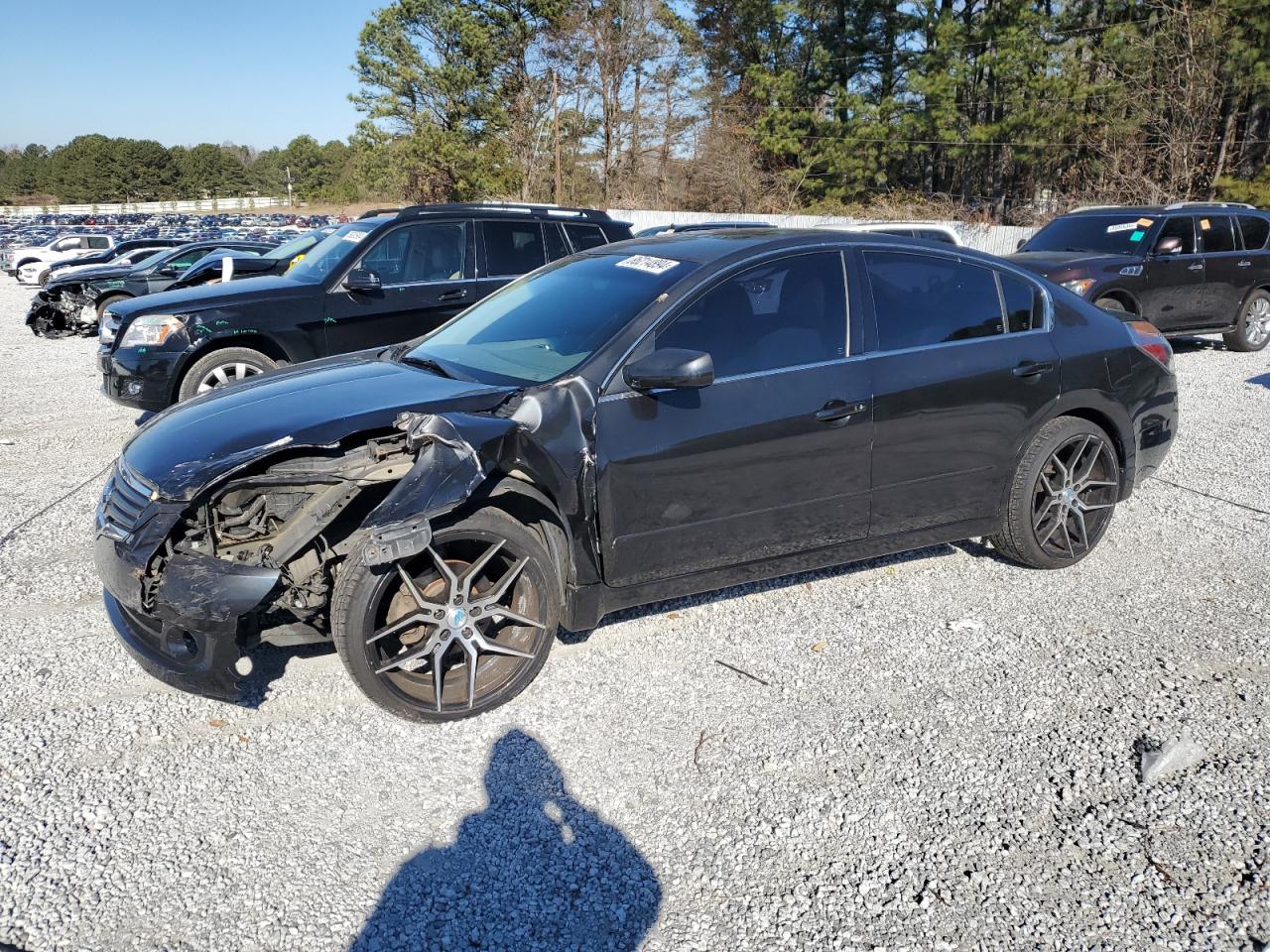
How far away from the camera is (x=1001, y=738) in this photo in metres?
3.34

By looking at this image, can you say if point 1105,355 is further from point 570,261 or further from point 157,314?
point 157,314

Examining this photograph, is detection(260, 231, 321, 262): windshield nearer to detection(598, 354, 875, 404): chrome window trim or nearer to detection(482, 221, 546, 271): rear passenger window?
detection(482, 221, 546, 271): rear passenger window

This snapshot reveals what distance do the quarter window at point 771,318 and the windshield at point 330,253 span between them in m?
4.87

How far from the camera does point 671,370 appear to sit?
344 cm

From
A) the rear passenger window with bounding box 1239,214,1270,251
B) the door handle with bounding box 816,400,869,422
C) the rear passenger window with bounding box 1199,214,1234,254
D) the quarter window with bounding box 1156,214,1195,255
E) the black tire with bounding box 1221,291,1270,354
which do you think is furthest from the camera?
the black tire with bounding box 1221,291,1270,354

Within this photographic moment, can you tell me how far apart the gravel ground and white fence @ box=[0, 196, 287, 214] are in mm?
96958

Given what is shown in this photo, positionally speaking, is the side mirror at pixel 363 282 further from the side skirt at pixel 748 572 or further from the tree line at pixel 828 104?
the tree line at pixel 828 104

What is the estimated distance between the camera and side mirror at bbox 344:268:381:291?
7445 mm

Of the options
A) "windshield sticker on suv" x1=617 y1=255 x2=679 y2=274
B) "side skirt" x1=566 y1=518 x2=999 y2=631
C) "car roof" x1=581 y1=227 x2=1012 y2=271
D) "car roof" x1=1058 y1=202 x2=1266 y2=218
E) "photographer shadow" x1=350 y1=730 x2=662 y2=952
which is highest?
"car roof" x1=1058 y1=202 x2=1266 y2=218

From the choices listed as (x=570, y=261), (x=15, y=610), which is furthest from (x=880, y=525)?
(x=15, y=610)

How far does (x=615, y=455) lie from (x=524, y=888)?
1.57 metres

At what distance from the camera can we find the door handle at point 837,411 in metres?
3.92

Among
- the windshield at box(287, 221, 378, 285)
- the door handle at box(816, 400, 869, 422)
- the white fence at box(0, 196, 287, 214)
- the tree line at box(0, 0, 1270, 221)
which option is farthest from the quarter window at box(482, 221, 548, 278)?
the white fence at box(0, 196, 287, 214)

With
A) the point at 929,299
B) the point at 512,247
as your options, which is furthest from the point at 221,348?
the point at 929,299
